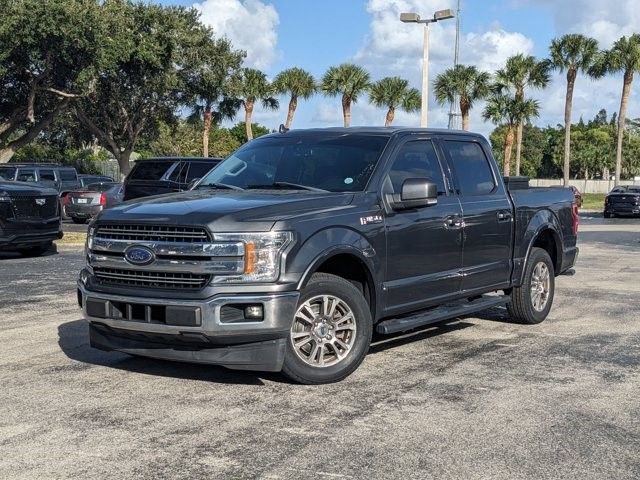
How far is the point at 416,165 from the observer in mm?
7105

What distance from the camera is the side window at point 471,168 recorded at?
7.60 metres

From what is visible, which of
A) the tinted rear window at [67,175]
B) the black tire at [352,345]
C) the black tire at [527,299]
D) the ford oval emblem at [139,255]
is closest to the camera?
the ford oval emblem at [139,255]

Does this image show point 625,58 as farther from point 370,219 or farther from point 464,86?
point 370,219

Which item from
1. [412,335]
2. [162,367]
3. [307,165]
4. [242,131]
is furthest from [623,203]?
[242,131]

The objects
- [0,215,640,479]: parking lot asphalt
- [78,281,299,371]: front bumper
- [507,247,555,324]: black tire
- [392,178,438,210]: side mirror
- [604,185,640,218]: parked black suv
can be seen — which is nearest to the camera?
[0,215,640,479]: parking lot asphalt

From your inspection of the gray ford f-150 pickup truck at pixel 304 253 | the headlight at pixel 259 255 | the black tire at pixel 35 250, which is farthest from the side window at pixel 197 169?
the headlight at pixel 259 255

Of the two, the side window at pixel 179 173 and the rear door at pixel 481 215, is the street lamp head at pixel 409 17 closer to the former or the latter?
the side window at pixel 179 173

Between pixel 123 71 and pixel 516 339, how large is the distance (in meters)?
33.8

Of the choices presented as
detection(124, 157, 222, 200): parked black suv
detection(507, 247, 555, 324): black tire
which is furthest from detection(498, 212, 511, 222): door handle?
detection(124, 157, 222, 200): parked black suv

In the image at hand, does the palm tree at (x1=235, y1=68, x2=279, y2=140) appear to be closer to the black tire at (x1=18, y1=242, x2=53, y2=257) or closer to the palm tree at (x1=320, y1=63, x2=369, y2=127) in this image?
the palm tree at (x1=320, y1=63, x2=369, y2=127)

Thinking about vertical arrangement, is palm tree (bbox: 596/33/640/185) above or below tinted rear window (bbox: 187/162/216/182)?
above

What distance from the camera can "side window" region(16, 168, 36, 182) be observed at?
26609 millimetres

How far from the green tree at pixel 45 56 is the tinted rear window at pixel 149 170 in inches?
668

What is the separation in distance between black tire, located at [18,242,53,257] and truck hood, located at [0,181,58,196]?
0.98m
